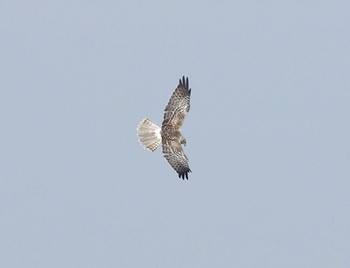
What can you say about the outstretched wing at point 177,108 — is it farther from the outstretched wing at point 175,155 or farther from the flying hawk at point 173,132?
the outstretched wing at point 175,155

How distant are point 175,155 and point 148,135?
35.3 inches

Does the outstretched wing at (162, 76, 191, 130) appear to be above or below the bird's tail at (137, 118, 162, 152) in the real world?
above

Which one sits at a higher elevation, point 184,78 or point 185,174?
point 184,78

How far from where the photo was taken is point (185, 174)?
3731 centimetres

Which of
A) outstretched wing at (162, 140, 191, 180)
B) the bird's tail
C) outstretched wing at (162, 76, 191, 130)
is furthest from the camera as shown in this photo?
outstretched wing at (162, 76, 191, 130)

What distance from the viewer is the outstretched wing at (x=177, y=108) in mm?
38812

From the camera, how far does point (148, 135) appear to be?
3834cm

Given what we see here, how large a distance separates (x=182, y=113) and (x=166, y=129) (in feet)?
2.17

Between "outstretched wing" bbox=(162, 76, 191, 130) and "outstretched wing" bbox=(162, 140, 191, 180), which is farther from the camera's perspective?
"outstretched wing" bbox=(162, 76, 191, 130)

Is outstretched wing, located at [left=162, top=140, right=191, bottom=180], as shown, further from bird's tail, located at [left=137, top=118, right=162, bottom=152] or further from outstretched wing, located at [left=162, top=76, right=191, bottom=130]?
outstretched wing, located at [left=162, top=76, right=191, bottom=130]

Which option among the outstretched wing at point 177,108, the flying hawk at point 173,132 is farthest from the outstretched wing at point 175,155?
the outstretched wing at point 177,108

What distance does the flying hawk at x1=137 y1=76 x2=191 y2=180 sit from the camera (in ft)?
125

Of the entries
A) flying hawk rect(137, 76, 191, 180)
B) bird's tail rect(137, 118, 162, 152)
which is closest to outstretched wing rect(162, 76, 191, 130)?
flying hawk rect(137, 76, 191, 180)

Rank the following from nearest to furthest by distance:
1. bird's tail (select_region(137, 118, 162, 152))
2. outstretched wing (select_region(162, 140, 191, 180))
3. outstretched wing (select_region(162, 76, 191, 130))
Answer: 1. outstretched wing (select_region(162, 140, 191, 180))
2. bird's tail (select_region(137, 118, 162, 152))
3. outstretched wing (select_region(162, 76, 191, 130))
